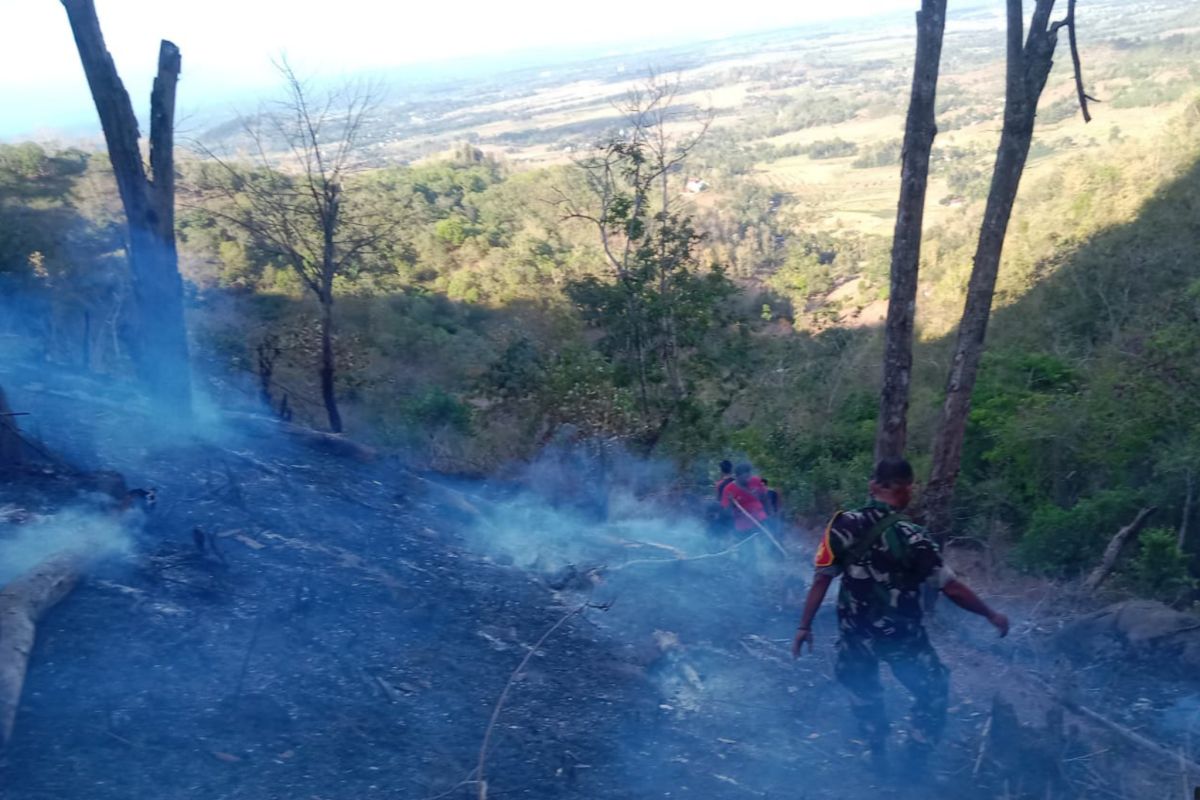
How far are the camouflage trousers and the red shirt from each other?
375cm

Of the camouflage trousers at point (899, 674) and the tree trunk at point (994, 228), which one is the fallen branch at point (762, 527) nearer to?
the tree trunk at point (994, 228)

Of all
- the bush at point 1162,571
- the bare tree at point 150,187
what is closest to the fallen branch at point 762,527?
the bush at point 1162,571

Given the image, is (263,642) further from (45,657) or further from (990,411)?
(990,411)

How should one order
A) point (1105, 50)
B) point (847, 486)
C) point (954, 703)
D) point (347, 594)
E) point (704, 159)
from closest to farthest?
point (954, 703), point (347, 594), point (847, 486), point (704, 159), point (1105, 50)

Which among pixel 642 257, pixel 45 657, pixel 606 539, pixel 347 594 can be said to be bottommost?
pixel 606 539

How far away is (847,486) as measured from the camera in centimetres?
938

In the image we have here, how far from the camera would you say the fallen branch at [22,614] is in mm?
4574

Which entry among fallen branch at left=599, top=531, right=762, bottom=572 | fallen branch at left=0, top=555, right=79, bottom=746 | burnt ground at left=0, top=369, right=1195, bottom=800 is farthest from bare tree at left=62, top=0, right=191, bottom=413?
fallen branch at left=599, top=531, right=762, bottom=572

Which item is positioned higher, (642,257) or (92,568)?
(642,257)

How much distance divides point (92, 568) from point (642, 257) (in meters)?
7.79

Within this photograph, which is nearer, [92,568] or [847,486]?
[92,568]

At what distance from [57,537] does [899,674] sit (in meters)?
5.46

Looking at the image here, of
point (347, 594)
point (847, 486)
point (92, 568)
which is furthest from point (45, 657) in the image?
point (847, 486)

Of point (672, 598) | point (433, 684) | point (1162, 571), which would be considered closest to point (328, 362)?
point (672, 598)
